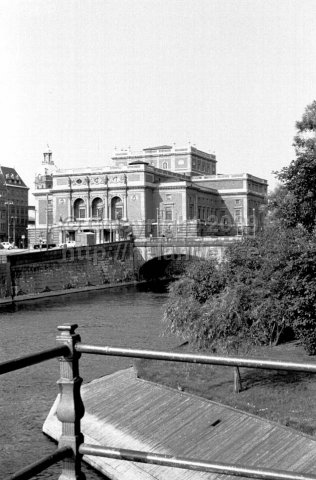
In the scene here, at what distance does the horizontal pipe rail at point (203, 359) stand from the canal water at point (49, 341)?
8908 millimetres

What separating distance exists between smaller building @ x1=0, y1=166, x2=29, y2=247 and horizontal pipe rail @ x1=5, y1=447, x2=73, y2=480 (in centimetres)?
11366

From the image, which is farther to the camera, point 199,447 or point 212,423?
point 212,423

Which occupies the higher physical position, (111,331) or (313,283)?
(313,283)

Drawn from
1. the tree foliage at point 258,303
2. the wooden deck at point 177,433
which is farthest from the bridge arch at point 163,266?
the wooden deck at point 177,433

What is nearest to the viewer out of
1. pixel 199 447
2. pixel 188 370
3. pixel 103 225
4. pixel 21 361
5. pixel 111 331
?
pixel 21 361

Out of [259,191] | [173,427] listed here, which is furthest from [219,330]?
[259,191]

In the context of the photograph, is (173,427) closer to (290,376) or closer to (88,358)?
(290,376)

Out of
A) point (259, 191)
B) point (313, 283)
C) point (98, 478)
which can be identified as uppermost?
point (259, 191)

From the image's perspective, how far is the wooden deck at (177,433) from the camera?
10.7m

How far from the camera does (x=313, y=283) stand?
54.0 feet

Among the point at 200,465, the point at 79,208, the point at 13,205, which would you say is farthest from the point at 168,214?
the point at 200,465

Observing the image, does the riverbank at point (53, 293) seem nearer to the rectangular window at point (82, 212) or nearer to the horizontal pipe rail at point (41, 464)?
the rectangular window at point (82, 212)

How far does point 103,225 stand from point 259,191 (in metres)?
31.9

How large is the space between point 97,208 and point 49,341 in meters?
71.5
